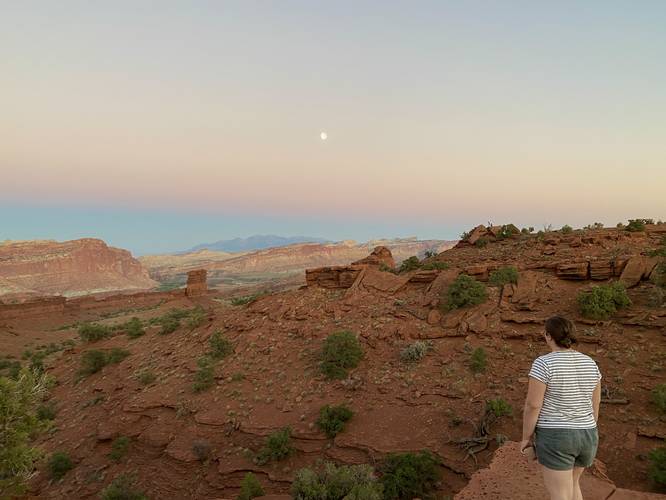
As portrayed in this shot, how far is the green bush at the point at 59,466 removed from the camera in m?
13.2

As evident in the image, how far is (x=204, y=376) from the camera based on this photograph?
15.1 meters

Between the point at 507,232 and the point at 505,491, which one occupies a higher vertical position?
the point at 507,232

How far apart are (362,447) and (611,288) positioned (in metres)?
10.4

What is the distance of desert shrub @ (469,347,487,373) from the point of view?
1213cm

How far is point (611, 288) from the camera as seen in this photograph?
42.7 feet

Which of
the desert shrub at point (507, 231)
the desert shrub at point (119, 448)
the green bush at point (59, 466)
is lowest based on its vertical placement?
the green bush at point (59, 466)

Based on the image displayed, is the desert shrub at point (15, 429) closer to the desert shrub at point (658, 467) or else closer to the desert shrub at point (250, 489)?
the desert shrub at point (250, 489)

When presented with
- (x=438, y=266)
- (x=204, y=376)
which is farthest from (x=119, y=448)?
(x=438, y=266)

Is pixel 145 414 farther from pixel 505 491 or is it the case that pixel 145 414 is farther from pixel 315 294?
pixel 505 491

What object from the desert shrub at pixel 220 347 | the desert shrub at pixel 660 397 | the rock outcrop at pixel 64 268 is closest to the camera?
the desert shrub at pixel 660 397

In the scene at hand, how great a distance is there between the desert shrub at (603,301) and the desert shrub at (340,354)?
8.27 m

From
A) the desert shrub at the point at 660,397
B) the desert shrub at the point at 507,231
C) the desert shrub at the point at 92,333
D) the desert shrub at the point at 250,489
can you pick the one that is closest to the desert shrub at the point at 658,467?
the desert shrub at the point at 660,397

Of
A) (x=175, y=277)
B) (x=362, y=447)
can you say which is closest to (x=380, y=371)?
(x=362, y=447)

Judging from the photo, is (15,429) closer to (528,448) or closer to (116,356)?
(528,448)
